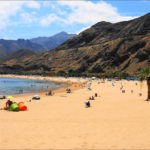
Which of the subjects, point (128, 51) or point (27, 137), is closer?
point (27, 137)

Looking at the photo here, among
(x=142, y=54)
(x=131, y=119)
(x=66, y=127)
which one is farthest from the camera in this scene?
(x=142, y=54)

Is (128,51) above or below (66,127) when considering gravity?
above

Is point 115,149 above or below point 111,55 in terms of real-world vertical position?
below

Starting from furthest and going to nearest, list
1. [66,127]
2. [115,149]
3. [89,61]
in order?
[89,61] < [66,127] < [115,149]

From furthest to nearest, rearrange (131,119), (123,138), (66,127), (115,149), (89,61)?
(89,61) < (131,119) < (66,127) < (123,138) < (115,149)

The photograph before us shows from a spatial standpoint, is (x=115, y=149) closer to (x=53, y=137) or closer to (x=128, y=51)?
(x=53, y=137)

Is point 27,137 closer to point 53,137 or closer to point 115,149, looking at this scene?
point 53,137

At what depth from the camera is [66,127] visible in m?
15.6

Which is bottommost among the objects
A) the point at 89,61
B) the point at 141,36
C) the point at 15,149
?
the point at 15,149

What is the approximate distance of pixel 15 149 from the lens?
36.2 ft

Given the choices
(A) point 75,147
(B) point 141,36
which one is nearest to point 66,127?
(A) point 75,147

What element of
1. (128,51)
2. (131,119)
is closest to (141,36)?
(128,51)

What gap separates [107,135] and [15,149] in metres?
5.59

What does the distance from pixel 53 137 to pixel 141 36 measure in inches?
7095
